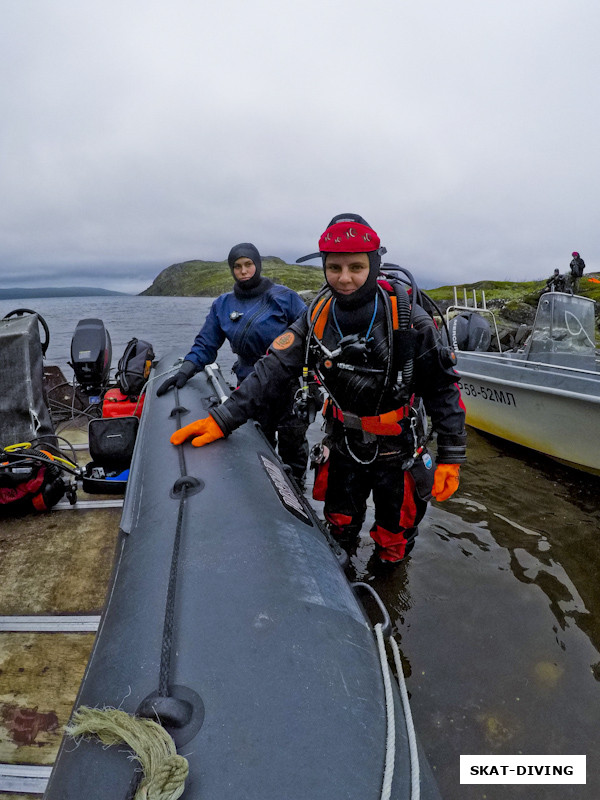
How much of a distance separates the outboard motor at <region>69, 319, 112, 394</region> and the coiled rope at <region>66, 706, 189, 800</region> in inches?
213

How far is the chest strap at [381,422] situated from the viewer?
8.59 feet

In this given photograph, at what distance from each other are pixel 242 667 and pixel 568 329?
695 centimetres

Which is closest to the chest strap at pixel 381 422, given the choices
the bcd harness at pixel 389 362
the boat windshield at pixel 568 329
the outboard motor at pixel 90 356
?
the bcd harness at pixel 389 362

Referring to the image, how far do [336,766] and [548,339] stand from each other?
6.94m

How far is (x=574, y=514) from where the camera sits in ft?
14.7

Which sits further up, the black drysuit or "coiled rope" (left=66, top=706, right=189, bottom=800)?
the black drysuit

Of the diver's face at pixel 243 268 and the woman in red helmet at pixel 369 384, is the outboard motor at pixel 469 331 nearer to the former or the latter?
the diver's face at pixel 243 268

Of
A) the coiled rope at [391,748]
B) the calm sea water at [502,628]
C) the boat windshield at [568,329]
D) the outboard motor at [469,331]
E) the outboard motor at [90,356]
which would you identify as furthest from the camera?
the outboard motor at [469,331]

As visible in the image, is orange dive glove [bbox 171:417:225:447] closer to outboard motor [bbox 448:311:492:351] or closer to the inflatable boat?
the inflatable boat

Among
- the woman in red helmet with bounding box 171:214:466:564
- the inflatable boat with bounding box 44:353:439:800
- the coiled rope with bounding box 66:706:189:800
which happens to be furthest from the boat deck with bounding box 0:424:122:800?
the woman in red helmet with bounding box 171:214:466:564

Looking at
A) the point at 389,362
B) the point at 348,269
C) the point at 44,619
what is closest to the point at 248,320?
the point at 348,269

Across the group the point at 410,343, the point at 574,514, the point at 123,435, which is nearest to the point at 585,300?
the point at 574,514

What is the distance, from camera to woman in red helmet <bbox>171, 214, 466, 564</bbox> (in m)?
2.37

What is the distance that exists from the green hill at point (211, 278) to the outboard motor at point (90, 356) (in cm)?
7937
